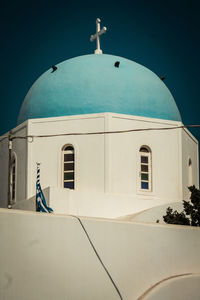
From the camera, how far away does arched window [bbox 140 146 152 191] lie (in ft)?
71.2

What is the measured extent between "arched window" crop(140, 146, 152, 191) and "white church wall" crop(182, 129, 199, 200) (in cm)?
117

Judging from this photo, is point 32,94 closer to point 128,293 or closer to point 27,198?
point 27,198

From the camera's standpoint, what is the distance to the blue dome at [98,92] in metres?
21.8

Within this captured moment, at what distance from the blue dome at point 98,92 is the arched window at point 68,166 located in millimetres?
1090

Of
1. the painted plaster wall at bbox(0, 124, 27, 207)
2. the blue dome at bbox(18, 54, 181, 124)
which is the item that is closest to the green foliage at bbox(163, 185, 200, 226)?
the blue dome at bbox(18, 54, 181, 124)

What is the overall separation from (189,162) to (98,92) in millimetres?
3863

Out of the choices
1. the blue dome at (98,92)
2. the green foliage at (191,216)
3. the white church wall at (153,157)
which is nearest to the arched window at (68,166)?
the blue dome at (98,92)

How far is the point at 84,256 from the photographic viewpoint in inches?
562

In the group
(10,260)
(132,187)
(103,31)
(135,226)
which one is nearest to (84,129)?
(132,187)

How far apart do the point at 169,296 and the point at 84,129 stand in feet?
24.6

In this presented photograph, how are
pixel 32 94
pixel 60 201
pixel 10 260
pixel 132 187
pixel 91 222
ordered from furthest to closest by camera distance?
pixel 32 94
pixel 132 187
pixel 60 201
pixel 91 222
pixel 10 260

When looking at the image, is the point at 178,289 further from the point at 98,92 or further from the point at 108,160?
the point at 98,92

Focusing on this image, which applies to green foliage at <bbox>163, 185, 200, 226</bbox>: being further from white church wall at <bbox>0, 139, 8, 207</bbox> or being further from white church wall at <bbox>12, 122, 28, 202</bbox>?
white church wall at <bbox>0, 139, 8, 207</bbox>

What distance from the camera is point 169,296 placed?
1508 centimetres
